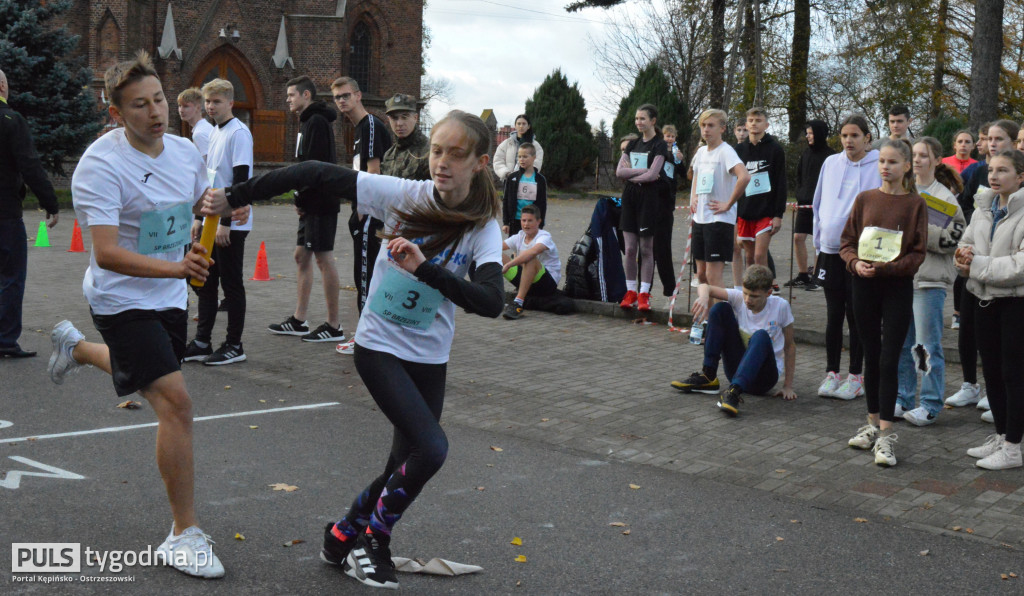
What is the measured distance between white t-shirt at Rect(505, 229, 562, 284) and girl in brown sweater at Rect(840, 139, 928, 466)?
5.41 meters

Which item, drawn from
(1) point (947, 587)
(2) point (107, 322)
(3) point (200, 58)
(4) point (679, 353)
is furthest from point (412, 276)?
(3) point (200, 58)

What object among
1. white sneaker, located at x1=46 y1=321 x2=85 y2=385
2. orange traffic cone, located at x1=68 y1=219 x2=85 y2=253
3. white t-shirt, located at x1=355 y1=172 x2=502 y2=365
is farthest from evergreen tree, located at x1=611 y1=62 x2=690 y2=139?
white t-shirt, located at x1=355 y1=172 x2=502 y2=365

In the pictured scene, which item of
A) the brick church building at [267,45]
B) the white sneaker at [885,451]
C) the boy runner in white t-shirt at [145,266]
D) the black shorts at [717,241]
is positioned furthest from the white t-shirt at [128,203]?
the brick church building at [267,45]

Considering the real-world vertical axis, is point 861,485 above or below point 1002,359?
below

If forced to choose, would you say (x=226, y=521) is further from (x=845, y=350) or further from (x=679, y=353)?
(x=845, y=350)

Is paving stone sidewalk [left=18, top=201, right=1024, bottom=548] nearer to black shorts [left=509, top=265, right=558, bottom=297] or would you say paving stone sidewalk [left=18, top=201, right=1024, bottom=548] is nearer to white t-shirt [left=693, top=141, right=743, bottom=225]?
black shorts [left=509, top=265, right=558, bottom=297]

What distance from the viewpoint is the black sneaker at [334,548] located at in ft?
13.9

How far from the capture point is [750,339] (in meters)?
7.78

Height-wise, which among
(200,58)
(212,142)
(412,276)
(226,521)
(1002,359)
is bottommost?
(226,521)

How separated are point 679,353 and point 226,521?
5.79m

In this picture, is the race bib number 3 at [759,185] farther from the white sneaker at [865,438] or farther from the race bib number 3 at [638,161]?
the white sneaker at [865,438]

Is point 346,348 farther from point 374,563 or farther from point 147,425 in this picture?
point 374,563

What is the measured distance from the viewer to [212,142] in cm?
888

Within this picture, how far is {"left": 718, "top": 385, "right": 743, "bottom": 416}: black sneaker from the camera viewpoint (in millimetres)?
7301
